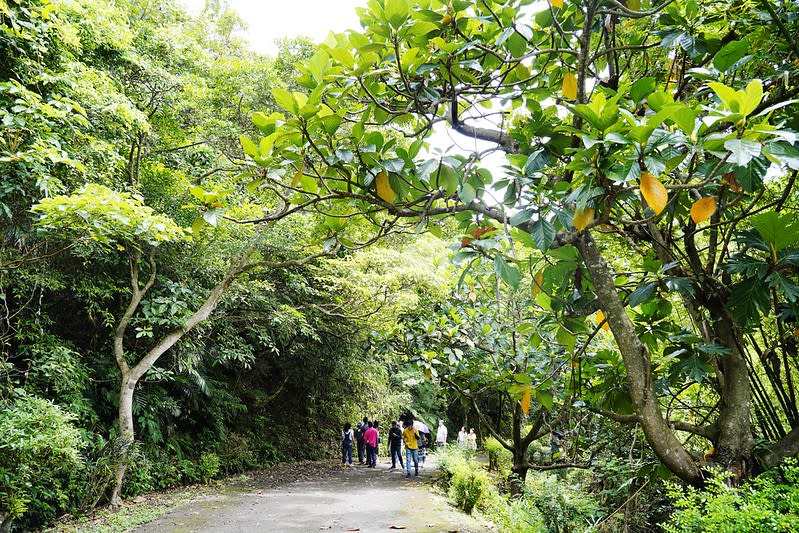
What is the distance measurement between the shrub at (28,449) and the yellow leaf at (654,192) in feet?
18.7

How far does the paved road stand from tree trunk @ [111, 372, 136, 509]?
801 millimetres

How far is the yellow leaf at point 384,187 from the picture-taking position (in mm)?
2049

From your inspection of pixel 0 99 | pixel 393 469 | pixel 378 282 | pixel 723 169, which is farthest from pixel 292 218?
pixel 723 169

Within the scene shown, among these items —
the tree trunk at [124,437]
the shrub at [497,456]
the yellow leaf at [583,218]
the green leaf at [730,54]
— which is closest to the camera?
the yellow leaf at [583,218]

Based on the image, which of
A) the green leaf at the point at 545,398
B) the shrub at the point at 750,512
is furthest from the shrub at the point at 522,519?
the shrub at the point at 750,512

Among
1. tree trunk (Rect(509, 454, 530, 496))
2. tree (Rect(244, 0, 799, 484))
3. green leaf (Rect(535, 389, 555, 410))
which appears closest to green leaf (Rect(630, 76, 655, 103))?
tree (Rect(244, 0, 799, 484))

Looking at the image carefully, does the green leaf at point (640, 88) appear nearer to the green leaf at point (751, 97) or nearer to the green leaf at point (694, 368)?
the green leaf at point (751, 97)

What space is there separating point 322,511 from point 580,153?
22.0ft

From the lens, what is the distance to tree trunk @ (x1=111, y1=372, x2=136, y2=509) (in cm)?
648

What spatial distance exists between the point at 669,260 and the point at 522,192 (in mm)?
943

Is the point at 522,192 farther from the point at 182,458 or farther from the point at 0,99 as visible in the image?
the point at 182,458

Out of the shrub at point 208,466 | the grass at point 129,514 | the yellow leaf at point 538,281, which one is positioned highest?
the yellow leaf at point 538,281

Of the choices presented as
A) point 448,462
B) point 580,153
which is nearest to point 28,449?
point 580,153

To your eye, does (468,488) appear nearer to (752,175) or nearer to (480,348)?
(480,348)
